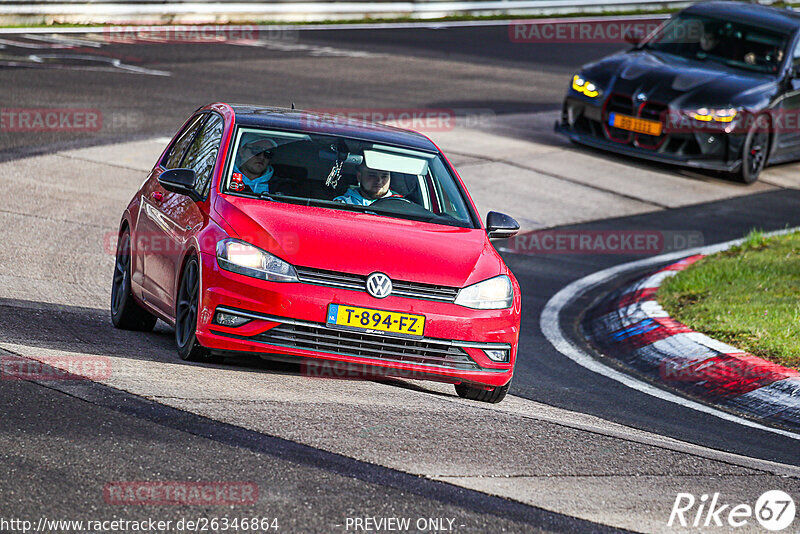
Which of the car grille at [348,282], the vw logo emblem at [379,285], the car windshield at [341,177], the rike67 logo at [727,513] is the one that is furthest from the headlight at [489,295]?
the rike67 logo at [727,513]

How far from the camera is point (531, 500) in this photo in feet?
17.2

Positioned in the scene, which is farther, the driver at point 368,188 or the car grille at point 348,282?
the driver at point 368,188

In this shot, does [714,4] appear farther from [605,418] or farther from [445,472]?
[445,472]

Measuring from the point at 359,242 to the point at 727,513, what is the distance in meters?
2.53

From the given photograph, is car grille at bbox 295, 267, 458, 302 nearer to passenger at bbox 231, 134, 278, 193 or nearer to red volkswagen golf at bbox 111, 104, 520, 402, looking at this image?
red volkswagen golf at bbox 111, 104, 520, 402

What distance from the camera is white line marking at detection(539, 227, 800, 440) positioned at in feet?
26.3

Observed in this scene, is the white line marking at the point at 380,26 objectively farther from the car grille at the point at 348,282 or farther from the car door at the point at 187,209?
the car grille at the point at 348,282

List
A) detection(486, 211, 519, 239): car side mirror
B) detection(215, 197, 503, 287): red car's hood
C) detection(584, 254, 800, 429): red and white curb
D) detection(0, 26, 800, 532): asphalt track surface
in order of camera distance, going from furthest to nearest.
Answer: detection(584, 254, 800, 429): red and white curb → detection(486, 211, 519, 239): car side mirror → detection(215, 197, 503, 287): red car's hood → detection(0, 26, 800, 532): asphalt track surface

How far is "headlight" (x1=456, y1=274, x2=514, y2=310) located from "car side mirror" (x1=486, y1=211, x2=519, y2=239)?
0.67 meters

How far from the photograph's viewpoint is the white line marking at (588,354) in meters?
8.01

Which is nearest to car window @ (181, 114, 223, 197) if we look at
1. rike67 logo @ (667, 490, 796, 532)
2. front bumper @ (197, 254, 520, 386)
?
front bumper @ (197, 254, 520, 386)

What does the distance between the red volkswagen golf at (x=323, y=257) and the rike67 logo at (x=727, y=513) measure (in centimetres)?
181

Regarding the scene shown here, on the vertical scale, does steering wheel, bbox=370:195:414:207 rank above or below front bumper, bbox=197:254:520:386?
above

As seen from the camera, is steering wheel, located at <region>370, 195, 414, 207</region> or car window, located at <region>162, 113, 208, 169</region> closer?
steering wheel, located at <region>370, 195, 414, 207</region>
